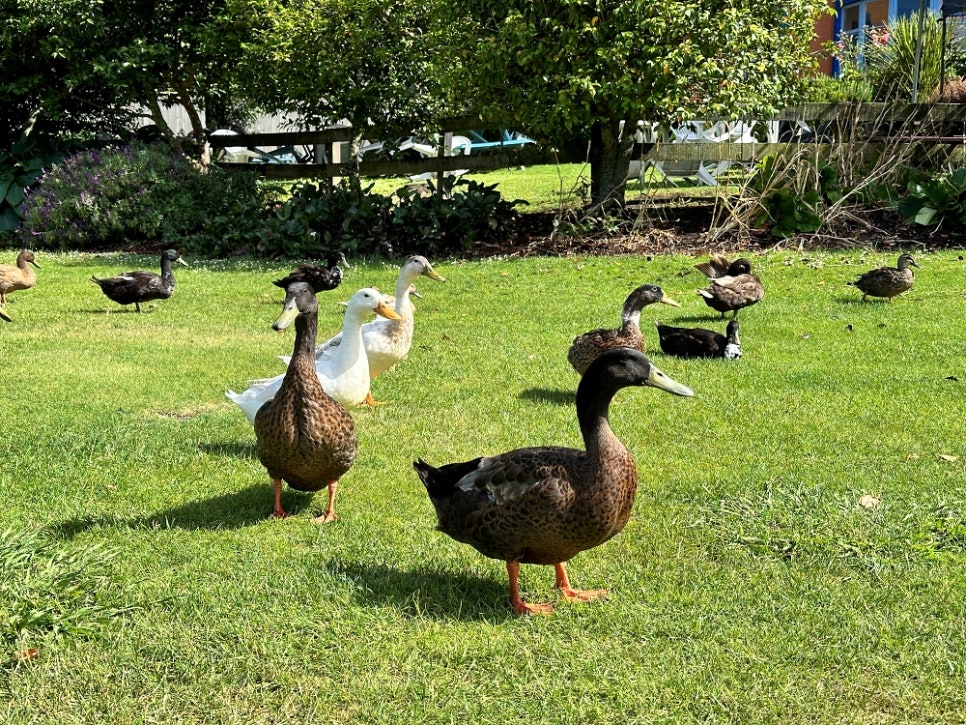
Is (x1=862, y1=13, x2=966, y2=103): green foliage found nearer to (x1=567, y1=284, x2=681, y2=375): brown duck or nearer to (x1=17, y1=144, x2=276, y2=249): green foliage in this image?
(x1=567, y1=284, x2=681, y2=375): brown duck

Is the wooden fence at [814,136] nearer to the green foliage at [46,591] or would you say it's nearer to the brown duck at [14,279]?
the brown duck at [14,279]

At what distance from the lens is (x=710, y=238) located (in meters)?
13.9

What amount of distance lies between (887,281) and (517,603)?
7.43 metres

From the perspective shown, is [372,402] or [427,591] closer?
[427,591]

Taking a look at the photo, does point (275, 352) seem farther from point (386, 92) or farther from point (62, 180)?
point (62, 180)

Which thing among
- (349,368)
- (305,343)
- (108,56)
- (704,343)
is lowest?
(704,343)

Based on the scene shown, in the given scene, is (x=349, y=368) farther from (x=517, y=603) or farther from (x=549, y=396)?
(x=517, y=603)

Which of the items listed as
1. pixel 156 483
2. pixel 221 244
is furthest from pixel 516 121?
pixel 156 483

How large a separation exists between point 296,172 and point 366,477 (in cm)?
1381

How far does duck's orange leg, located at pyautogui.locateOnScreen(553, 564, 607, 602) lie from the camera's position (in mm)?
4203

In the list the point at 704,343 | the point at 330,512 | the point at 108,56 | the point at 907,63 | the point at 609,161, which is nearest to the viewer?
the point at 330,512

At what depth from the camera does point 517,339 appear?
9.20 m

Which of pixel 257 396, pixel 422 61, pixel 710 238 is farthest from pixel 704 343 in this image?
pixel 422 61

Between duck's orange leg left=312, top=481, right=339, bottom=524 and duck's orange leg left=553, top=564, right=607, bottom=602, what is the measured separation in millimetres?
1365
